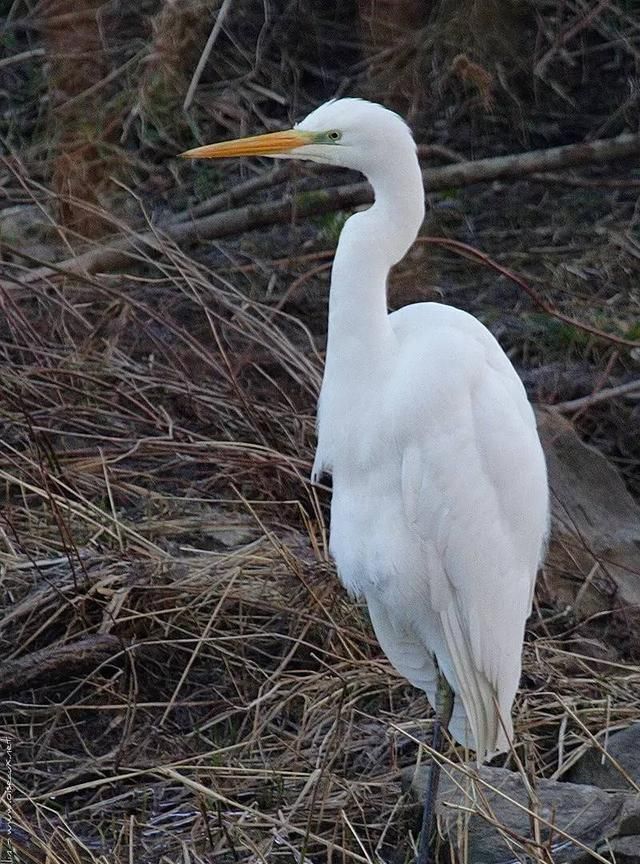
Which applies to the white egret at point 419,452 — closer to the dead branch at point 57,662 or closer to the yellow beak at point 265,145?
the yellow beak at point 265,145

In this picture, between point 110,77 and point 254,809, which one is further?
point 110,77

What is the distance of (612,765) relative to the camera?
2.47 meters

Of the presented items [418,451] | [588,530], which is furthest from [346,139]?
[588,530]

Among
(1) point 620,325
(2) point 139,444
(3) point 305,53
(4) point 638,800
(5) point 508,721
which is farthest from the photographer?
(3) point 305,53

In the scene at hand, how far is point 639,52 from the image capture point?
534cm

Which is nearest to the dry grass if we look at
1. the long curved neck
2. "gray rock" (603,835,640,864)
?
"gray rock" (603,835,640,864)

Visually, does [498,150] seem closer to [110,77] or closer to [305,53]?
[305,53]

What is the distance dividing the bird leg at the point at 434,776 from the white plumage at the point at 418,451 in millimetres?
36

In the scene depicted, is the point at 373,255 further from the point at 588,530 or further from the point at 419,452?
the point at 588,530

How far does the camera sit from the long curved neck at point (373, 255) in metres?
2.29

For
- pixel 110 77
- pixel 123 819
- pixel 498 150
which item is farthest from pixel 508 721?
pixel 110 77

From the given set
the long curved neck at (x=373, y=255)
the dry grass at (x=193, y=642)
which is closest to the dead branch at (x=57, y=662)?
the dry grass at (x=193, y=642)

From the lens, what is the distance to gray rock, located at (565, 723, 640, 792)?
2467mm

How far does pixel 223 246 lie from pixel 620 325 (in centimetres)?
137
